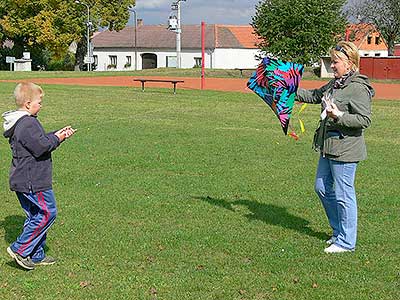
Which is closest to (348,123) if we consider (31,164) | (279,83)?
(279,83)

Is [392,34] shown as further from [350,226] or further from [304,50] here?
[350,226]

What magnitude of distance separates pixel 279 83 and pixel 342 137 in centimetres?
127

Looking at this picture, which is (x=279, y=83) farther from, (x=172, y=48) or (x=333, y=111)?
(x=172, y=48)

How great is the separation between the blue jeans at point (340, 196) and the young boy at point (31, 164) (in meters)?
2.52

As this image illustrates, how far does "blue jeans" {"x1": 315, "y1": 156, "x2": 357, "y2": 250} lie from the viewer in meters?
6.17

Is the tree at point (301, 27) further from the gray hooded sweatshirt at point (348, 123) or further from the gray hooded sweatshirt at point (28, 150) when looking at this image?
the gray hooded sweatshirt at point (28, 150)

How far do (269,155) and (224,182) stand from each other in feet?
9.01

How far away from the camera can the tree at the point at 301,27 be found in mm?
51281

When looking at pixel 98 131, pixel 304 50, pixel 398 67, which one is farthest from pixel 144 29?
pixel 98 131

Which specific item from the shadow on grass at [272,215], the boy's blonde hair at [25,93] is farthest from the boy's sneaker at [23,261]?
the shadow on grass at [272,215]

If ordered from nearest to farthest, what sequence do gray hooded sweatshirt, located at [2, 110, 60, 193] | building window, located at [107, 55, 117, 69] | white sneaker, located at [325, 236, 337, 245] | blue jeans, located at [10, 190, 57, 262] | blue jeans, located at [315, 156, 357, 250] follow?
gray hooded sweatshirt, located at [2, 110, 60, 193], blue jeans, located at [10, 190, 57, 262], blue jeans, located at [315, 156, 357, 250], white sneaker, located at [325, 236, 337, 245], building window, located at [107, 55, 117, 69]

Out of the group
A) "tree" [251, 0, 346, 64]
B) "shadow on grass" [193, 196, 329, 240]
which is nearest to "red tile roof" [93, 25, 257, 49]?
"tree" [251, 0, 346, 64]

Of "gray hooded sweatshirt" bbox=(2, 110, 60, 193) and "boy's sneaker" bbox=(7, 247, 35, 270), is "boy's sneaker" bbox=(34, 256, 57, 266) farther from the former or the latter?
"gray hooded sweatshirt" bbox=(2, 110, 60, 193)

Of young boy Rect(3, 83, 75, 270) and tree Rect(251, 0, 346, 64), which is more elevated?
tree Rect(251, 0, 346, 64)
